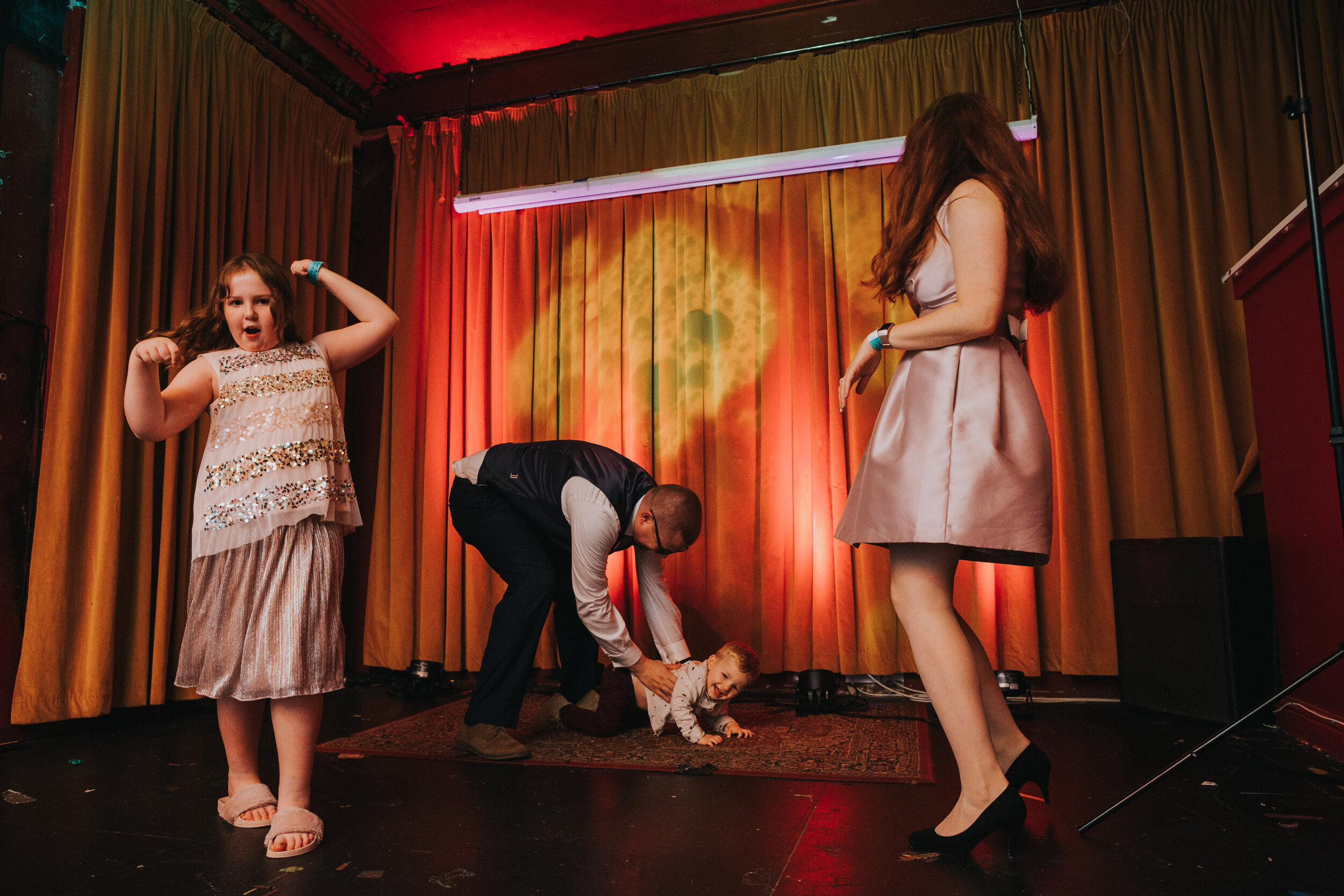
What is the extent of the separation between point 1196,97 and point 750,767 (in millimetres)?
3309

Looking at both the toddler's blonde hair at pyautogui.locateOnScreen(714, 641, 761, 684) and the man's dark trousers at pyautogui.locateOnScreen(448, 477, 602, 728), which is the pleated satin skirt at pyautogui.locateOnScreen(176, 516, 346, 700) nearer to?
the man's dark trousers at pyautogui.locateOnScreen(448, 477, 602, 728)

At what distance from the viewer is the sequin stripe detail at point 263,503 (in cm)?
170

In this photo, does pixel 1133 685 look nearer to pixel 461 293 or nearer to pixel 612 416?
pixel 612 416

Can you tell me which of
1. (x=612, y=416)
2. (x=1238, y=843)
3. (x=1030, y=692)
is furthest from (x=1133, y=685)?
(x=612, y=416)

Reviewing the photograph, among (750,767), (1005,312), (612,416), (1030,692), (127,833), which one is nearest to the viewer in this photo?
(1005,312)

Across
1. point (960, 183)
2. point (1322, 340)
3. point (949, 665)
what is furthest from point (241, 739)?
point (1322, 340)

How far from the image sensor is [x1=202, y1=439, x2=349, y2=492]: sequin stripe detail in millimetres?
1720

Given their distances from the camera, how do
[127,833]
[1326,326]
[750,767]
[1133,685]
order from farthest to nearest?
[1133,685], [750,767], [127,833], [1326,326]

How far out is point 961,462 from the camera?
1.42m

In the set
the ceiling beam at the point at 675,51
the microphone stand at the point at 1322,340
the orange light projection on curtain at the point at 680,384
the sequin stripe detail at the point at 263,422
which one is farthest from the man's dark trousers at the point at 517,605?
the ceiling beam at the point at 675,51

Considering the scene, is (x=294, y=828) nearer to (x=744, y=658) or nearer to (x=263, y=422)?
(x=263, y=422)

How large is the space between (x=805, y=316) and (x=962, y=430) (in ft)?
7.70

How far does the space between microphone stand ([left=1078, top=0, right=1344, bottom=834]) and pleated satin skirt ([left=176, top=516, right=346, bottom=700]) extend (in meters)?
1.60

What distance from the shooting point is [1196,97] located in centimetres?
339
